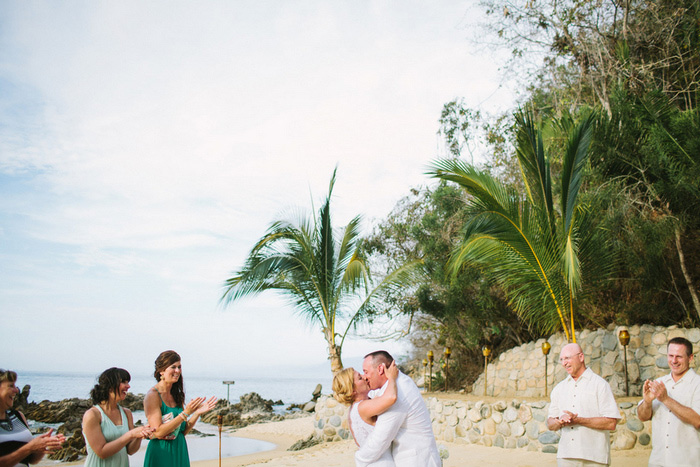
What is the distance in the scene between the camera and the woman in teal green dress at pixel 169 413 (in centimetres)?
348

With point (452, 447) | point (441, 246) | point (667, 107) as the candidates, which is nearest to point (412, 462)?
point (452, 447)

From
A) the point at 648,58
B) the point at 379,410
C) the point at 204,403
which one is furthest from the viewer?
the point at 648,58

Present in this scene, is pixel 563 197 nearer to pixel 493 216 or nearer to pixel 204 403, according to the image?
pixel 493 216

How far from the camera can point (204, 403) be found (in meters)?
3.61

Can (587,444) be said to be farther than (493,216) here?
Answer: No

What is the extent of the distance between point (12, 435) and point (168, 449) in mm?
922

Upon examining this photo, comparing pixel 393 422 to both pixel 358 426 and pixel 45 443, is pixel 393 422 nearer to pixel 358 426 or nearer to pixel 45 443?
pixel 358 426

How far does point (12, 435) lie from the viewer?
308 centimetres

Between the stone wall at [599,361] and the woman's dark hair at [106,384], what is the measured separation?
762cm

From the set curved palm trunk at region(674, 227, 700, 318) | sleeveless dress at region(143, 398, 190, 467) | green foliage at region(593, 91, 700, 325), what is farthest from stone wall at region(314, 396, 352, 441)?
sleeveless dress at region(143, 398, 190, 467)

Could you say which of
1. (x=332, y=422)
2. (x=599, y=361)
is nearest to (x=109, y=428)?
(x=599, y=361)

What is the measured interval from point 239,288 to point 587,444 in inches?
325

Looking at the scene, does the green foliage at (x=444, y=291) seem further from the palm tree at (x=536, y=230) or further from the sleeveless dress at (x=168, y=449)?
the sleeveless dress at (x=168, y=449)

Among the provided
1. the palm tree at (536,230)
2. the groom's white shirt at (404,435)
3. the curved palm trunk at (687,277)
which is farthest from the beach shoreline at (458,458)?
the groom's white shirt at (404,435)
